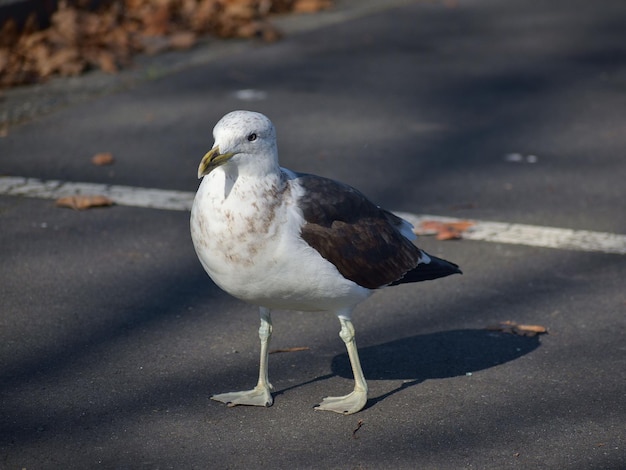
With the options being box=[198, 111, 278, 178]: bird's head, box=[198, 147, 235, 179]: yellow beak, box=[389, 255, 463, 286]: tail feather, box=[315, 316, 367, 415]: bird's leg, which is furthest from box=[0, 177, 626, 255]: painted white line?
box=[198, 147, 235, 179]: yellow beak

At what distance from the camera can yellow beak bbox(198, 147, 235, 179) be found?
12.7 ft

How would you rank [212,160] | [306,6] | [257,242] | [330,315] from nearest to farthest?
[212,160]
[257,242]
[330,315]
[306,6]

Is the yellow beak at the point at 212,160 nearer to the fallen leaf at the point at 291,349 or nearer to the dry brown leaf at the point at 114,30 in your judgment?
the fallen leaf at the point at 291,349

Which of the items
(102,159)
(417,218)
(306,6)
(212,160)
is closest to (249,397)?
(212,160)

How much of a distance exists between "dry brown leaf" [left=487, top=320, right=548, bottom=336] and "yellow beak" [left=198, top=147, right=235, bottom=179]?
6.29ft

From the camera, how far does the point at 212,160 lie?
3.93 meters

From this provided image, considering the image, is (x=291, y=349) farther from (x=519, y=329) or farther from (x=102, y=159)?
(x=102, y=159)

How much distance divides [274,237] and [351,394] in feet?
2.76

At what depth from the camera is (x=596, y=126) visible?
870cm

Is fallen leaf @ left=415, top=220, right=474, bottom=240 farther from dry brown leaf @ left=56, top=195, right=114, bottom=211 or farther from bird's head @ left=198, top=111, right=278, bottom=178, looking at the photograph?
bird's head @ left=198, top=111, right=278, bottom=178

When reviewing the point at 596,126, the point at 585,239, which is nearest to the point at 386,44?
the point at 596,126

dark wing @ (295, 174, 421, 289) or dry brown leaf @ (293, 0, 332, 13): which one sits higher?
dark wing @ (295, 174, 421, 289)

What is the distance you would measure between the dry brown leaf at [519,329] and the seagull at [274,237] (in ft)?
3.09

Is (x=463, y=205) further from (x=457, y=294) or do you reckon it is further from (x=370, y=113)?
(x=370, y=113)
